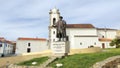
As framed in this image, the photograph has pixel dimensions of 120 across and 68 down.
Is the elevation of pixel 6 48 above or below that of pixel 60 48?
below

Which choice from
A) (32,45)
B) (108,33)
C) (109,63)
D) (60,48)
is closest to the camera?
(109,63)

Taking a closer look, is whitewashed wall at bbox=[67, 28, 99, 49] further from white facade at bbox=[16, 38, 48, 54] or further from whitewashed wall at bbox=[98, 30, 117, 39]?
white facade at bbox=[16, 38, 48, 54]

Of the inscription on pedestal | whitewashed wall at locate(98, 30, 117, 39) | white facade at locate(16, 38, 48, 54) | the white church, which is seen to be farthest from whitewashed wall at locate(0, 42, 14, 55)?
the inscription on pedestal

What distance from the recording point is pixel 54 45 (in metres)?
23.2

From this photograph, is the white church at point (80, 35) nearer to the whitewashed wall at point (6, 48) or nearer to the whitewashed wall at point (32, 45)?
the whitewashed wall at point (32, 45)

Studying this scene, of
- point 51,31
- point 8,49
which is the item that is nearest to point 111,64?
point 51,31

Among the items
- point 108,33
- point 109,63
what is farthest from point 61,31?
point 108,33

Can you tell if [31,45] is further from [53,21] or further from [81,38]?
[81,38]

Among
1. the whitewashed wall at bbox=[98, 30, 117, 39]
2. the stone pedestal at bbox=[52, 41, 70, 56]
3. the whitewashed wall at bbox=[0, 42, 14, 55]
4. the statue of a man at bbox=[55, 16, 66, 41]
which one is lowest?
→ the whitewashed wall at bbox=[0, 42, 14, 55]

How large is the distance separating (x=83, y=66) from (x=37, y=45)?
56445 mm

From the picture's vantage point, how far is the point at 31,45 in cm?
7275

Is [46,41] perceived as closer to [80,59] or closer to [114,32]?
[114,32]

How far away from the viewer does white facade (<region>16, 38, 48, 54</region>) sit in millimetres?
Result: 71688

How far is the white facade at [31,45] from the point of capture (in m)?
71.7
